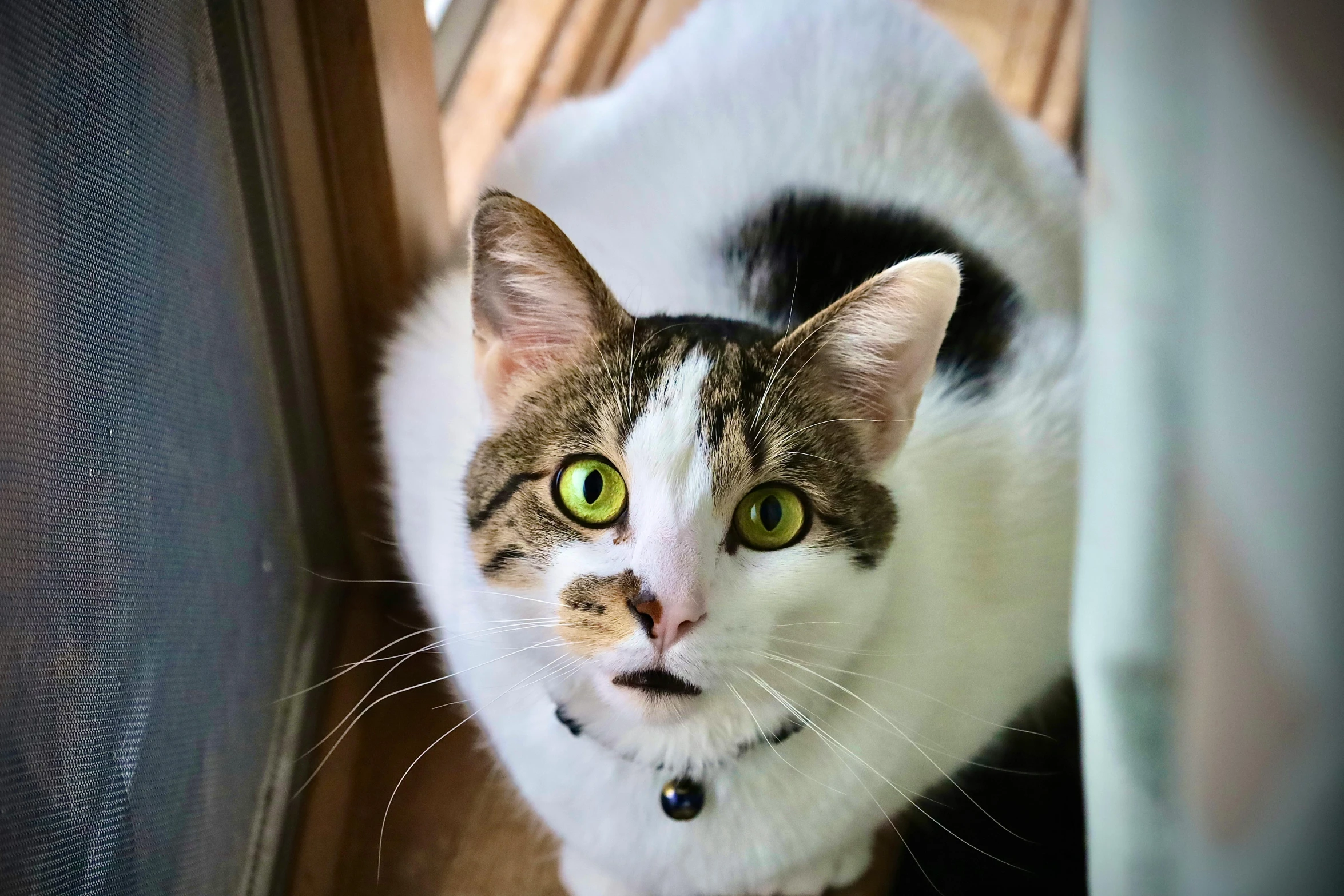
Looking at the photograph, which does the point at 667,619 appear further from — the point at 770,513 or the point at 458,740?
the point at 458,740

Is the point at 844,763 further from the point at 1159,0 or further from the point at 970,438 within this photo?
the point at 1159,0

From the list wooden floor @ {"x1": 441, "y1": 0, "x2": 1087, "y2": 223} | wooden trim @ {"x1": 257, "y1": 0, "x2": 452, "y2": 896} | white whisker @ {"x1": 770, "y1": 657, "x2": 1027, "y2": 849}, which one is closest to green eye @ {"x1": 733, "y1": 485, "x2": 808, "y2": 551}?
white whisker @ {"x1": 770, "y1": 657, "x2": 1027, "y2": 849}

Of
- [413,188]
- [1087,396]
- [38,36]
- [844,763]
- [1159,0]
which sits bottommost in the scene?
[844,763]

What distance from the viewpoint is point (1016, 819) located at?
1335 millimetres

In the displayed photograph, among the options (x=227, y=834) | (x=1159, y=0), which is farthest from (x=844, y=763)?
(x=1159, y=0)

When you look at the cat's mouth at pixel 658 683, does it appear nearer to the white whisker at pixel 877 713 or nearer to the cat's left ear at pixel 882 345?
the white whisker at pixel 877 713

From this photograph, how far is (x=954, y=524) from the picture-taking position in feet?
3.68

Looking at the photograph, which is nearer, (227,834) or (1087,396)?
(1087,396)

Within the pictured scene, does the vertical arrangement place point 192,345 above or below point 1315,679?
above

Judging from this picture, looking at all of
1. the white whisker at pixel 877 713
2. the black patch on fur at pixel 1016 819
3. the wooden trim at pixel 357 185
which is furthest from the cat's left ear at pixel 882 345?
the wooden trim at pixel 357 185

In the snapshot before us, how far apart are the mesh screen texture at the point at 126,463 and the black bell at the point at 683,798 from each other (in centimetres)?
47

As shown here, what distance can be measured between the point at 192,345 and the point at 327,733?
56cm

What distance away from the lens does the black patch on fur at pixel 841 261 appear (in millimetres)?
1199

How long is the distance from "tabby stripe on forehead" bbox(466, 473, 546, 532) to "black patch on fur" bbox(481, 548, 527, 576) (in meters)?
0.04
